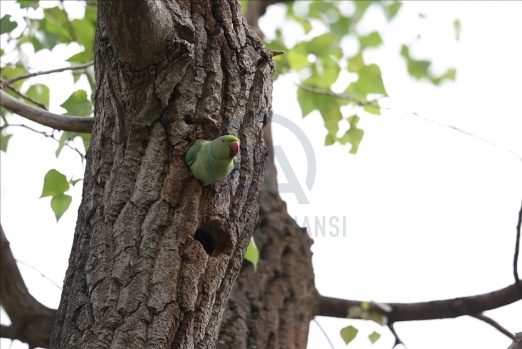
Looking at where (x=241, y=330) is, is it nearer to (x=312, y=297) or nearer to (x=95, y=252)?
(x=312, y=297)

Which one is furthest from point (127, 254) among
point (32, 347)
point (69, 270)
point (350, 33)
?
point (350, 33)

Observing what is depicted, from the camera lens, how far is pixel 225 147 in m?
1.64

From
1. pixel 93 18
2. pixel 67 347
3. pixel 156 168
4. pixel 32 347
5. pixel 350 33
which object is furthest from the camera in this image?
pixel 350 33

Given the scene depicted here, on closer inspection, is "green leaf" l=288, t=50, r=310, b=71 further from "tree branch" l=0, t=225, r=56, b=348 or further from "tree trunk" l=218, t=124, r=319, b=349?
"tree branch" l=0, t=225, r=56, b=348

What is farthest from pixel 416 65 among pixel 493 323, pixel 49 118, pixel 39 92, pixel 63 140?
pixel 49 118

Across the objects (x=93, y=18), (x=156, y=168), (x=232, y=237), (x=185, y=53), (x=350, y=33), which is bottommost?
(x=232, y=237)

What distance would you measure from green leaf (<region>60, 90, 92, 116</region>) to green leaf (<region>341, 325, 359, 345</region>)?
1.51 m

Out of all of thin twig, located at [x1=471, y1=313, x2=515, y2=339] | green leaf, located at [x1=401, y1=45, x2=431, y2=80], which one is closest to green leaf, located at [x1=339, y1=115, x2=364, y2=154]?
thin twig, located at [x1=471, y1=313, x2=515, y2=339]

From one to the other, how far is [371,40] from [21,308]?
108 inches

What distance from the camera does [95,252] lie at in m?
1.67

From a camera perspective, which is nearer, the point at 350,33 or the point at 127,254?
the point at 127,254

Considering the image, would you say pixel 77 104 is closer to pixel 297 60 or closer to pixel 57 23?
pixel 57 23

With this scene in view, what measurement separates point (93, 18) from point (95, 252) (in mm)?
1859

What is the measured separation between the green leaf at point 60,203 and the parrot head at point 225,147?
3.12 feet
